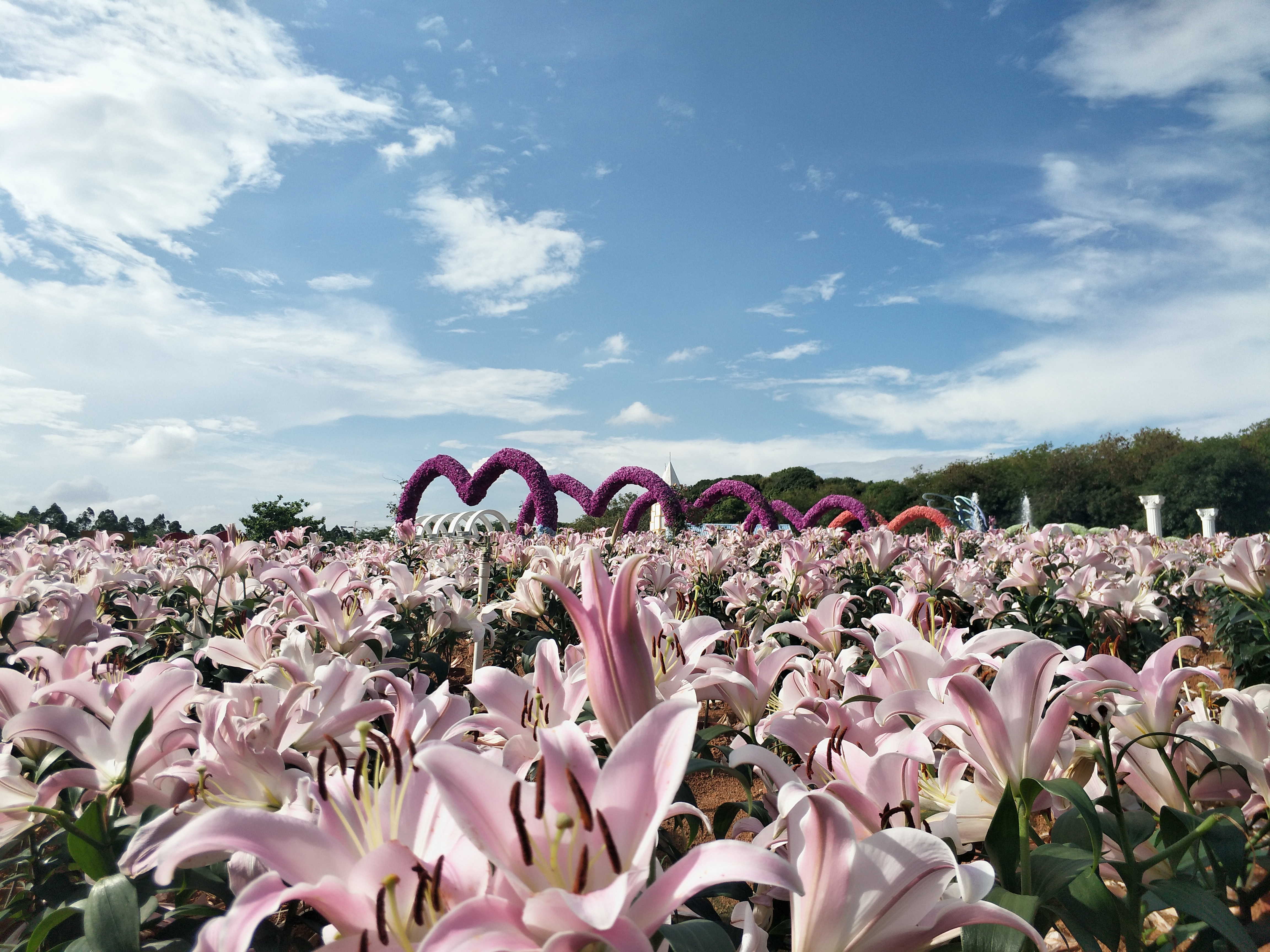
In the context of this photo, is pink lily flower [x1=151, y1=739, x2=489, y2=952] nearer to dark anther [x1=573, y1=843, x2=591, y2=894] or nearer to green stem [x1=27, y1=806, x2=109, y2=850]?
dark anther [x1=573, y1=843, x2=591, y2=894]

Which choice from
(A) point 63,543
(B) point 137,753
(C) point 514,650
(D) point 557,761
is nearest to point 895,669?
(D) point 557,761

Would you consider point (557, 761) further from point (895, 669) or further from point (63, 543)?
point (63, 543)

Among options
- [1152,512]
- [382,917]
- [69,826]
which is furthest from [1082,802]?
[1152,512]

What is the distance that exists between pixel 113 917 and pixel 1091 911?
126 cm

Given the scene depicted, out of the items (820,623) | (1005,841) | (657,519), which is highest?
(820,623)

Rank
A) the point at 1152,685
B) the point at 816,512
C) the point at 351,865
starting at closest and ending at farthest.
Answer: the point at 351,865, the point at 1152,685, the point at 816,512

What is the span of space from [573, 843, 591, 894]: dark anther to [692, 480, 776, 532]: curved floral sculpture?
64.0ft

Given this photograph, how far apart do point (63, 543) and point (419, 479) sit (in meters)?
14.1

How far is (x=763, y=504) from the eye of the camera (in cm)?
2206

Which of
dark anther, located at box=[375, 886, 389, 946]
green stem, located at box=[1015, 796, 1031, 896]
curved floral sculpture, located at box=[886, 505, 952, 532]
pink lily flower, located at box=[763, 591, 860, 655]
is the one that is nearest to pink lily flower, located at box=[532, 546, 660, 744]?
dark anther, located at box=[375, 886, 389, 946]

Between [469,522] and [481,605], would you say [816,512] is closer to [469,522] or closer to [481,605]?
[469,522]

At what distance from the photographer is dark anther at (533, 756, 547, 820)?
2.18ft

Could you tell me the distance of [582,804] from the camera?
66 cm

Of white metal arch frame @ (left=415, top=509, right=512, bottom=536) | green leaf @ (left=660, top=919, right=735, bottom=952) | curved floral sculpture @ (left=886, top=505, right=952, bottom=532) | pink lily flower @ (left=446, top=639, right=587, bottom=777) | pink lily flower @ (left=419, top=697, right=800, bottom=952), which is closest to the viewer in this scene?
pink lily flower @ (left=419, top=697, right=800, bottom=952)
